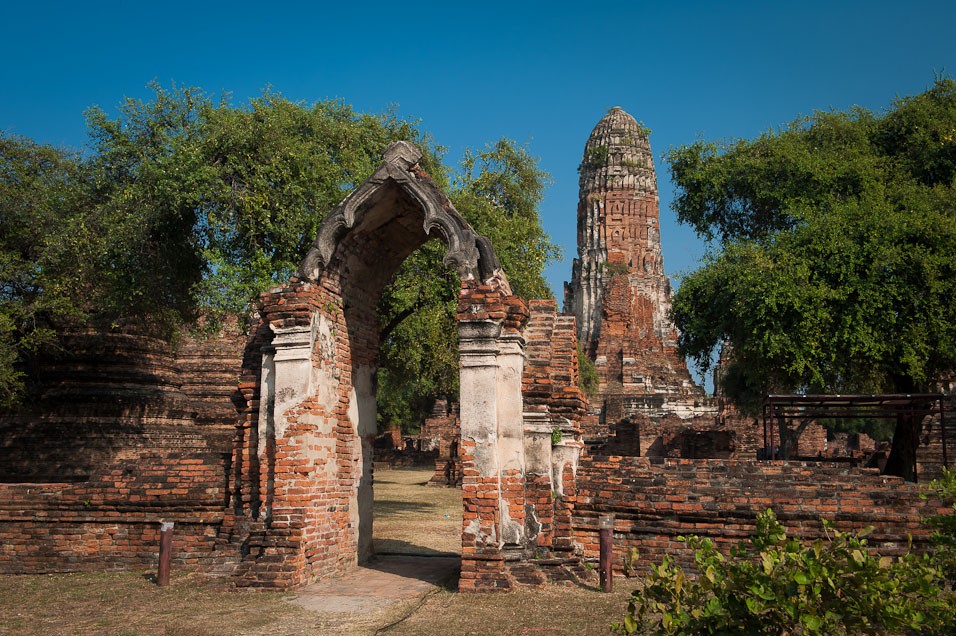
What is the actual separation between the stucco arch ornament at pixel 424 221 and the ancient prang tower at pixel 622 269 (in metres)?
43.3

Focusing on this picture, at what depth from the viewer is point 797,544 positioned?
152 inches

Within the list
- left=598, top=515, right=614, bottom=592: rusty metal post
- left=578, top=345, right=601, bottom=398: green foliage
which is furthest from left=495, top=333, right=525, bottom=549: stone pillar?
left=578, top=345, right=601, bottom=398: green foliage

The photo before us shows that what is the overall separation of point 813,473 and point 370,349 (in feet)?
19.3

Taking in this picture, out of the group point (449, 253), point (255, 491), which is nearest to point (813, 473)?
point (449, 253)

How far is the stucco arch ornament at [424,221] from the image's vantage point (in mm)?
9258

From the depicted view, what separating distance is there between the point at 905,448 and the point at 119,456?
679 inches

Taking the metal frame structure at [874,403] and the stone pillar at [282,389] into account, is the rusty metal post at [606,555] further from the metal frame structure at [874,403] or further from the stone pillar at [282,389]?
the metal frame structure at [874,403]

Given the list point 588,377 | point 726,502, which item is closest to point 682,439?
point 588,377

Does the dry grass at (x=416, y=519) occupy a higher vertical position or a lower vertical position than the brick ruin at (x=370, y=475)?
lower

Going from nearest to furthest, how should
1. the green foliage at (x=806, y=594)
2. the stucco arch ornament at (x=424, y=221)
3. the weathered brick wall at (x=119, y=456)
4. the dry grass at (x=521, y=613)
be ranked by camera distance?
the green foliage at (x=806, y=594) → the dry grass at (x=521, y=613) → the stucco arch ornament at (x=424, y=221) → the weathered brick wall at (x=119, y=456)

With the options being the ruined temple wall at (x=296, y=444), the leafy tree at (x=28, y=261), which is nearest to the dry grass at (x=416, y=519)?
the ruined temple wall at (x=296, y=444)

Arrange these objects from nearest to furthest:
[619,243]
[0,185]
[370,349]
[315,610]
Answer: [315,610]
[370,349]
[0,185]
[619,243]

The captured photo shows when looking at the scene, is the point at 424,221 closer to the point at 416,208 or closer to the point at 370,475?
the point at 416,208

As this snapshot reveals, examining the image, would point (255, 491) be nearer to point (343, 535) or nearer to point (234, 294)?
point (343, 535)
